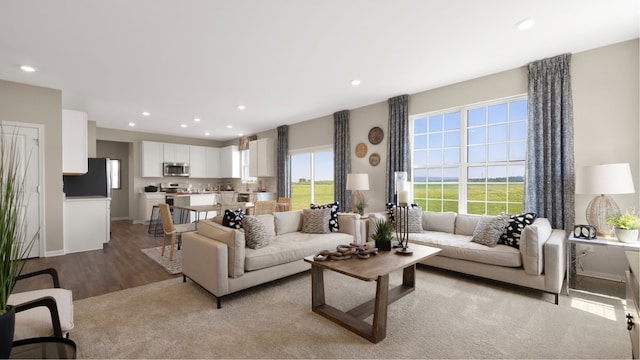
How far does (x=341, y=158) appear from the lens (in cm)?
586

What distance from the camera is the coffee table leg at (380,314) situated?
207 centimetres

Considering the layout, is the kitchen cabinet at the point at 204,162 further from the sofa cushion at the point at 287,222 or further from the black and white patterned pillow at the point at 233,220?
the black and white patterned pillow at the point at 233,220

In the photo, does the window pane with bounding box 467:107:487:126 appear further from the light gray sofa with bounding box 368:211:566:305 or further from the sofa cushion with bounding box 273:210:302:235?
the sofa cushion with bounding box 273:210:302:235

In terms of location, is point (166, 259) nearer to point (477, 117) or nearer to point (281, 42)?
point (281, 42)

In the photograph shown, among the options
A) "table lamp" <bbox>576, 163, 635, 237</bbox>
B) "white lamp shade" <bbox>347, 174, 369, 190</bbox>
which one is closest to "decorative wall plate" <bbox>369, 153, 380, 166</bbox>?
"white lamp shade" <bbox>347, 174, 369, 190</bbox>

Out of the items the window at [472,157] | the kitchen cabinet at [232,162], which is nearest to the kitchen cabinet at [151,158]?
the kitchen cabinet at [232,162]

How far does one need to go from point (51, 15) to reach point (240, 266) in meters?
2.78

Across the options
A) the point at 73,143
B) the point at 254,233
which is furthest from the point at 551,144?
the point at 73,143

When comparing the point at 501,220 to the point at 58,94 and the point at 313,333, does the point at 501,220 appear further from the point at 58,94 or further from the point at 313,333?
the point at 58,94

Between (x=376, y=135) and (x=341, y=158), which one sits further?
(x=341, y=158)

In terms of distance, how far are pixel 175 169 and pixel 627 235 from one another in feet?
30.3

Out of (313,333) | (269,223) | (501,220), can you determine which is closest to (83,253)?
(269,223)

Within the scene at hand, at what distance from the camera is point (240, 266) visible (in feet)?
9.09

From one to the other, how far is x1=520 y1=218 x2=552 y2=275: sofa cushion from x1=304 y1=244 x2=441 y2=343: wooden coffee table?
3.10 ft
